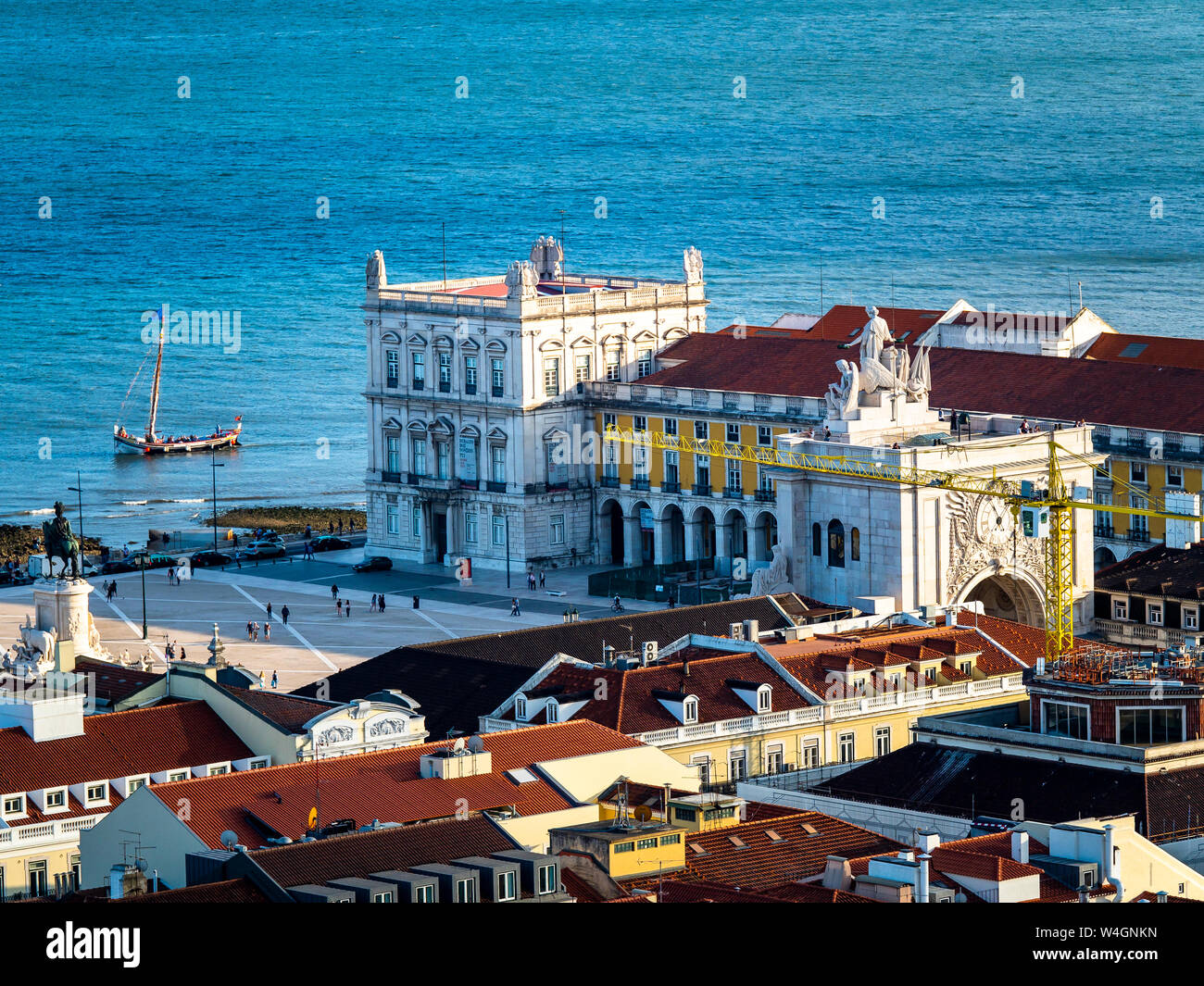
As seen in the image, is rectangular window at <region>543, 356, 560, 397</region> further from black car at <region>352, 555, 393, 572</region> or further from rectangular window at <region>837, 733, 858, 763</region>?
rectangular window at <region>837, 733, 858, 763</region>

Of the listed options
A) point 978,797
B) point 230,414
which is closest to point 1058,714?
point 978,797

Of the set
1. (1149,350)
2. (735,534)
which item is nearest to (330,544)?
(735,534)

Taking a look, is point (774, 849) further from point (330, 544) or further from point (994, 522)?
point (330, 544)

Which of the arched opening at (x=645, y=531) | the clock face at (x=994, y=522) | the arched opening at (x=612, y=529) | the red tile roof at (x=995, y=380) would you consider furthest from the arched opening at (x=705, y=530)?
the clock face at (x=994, y=522)

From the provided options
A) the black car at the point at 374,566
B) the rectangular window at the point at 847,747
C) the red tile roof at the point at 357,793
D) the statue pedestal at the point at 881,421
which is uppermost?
the statue pedestal at the point at 881,421

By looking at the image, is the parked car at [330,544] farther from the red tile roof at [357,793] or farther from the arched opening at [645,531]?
the red tile roof at [357,793]

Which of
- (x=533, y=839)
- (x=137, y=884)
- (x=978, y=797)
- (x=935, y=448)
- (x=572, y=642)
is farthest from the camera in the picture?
(x=935, y=448)

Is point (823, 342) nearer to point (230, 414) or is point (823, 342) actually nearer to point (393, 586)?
point (393, 586)
